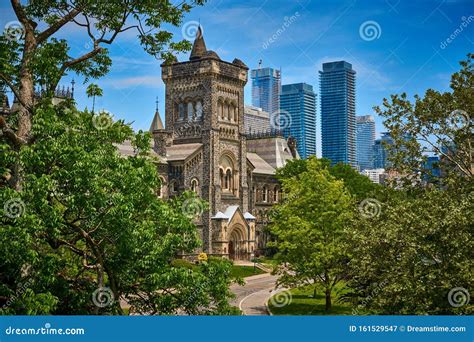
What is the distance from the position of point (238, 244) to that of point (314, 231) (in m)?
36.9

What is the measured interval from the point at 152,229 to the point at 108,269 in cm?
184

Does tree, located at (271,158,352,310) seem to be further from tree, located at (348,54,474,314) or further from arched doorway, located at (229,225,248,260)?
arched doorway, located at (229,225,248,260)

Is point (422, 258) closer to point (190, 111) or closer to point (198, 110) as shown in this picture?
point (198, 110)

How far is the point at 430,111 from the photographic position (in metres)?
30.4

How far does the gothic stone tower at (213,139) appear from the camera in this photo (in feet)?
223

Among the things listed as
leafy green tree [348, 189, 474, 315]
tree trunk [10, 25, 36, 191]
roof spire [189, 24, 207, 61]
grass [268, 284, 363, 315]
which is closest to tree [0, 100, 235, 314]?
tree trunk [10, 25, 36, 191]

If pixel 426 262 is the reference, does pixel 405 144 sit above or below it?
above

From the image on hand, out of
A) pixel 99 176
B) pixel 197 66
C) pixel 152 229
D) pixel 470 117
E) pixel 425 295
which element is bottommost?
pixel 425 295

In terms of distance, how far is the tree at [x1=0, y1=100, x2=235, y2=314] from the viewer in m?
14.6

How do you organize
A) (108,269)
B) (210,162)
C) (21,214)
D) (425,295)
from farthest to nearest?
(210,162), (425,295), (108,269), (21,214)

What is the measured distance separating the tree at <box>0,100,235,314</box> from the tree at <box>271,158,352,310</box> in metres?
16.9

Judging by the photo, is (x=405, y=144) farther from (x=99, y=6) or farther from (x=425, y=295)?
(x=99, y=6)

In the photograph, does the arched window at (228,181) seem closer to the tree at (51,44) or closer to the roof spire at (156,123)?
the roof spire at (156,123)

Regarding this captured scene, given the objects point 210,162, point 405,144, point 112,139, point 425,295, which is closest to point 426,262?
point 425,295
